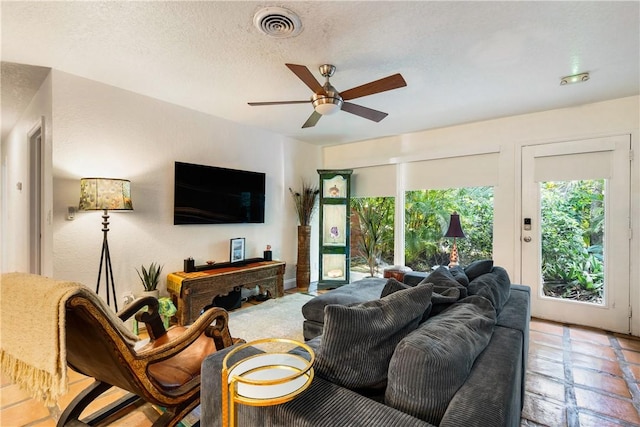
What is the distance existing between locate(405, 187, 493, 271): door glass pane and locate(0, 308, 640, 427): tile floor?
1385 mm

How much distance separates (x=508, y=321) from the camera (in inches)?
62.2

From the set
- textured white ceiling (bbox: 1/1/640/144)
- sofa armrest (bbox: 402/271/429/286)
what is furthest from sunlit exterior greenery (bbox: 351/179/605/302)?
sofa armrest (bbox: 402/271/429/286)

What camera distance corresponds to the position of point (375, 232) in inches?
188

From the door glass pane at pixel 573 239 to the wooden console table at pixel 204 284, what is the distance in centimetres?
349

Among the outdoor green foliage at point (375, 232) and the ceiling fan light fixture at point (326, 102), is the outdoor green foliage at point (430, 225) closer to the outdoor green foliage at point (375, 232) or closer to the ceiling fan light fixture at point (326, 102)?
the outdoor green foliage at point (375, 232)

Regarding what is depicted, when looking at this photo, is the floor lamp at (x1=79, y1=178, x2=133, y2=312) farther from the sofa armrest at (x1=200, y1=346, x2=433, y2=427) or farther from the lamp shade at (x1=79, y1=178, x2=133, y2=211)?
the sofa armrest at (x1=200, y1=346, x2=433, y2=427)

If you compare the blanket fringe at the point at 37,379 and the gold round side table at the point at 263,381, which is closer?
the gold round side table at the point at 263,381

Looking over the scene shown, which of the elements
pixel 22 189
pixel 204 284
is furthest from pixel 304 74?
pixel 22 189

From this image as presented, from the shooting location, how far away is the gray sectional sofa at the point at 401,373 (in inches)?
33.5

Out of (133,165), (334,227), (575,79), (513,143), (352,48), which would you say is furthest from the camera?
(334,227)

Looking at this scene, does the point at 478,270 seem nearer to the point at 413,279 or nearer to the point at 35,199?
the point at 413,279

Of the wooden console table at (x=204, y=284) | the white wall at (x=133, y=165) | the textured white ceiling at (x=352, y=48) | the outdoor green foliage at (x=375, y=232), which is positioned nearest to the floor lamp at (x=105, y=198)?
the white wall at (x=133, y=165)

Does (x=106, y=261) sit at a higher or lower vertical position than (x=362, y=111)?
lower

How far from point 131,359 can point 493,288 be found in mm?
1975
